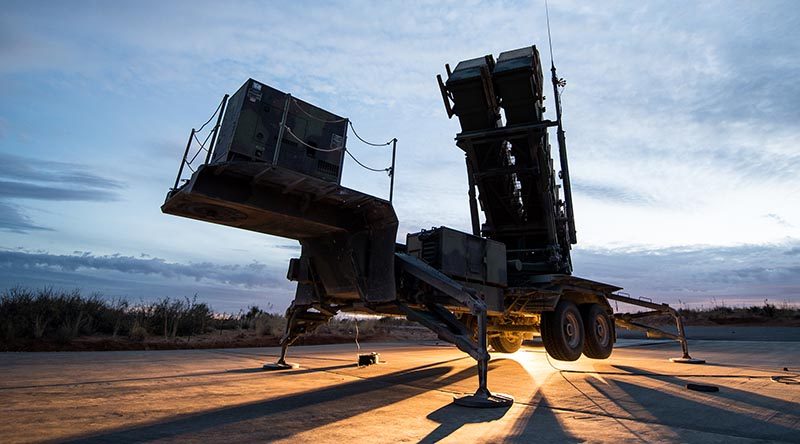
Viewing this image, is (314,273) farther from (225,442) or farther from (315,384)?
(225,442)


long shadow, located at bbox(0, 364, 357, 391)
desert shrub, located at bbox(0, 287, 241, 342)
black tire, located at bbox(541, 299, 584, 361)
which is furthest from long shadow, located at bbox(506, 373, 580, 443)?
desert shrub, located at bbox(0, 287, 241, 342)

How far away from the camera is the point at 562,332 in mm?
9188

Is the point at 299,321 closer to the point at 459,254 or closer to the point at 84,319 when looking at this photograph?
the point at 459,254

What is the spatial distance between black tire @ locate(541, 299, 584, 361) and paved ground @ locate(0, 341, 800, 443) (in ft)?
3.03

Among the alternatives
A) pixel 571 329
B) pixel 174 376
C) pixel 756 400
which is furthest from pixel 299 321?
pixel 756 400

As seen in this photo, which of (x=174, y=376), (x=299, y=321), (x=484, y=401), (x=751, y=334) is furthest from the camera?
(x=751, y=334)

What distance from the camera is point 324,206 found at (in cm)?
696

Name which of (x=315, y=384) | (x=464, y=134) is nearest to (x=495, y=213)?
(x=464, y=134)

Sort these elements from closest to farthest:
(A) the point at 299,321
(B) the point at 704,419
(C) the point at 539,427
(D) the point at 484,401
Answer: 1. (C) the point at 539,427
2. (B) the point at 704,419
3. (D) the point at 484,401
4. (A) the point at 299,321

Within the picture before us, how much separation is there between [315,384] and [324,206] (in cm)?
277

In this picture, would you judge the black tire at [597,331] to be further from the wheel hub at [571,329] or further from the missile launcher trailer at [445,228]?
the wheel hub at [571,329]

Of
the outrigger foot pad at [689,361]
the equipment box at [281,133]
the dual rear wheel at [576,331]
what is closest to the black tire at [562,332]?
the dual rear wheel at [576,331]

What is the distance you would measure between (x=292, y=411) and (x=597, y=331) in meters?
8.54

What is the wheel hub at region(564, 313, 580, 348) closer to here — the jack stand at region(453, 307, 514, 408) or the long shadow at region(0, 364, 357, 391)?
the jack stand at region(453, 307, 514, 408)
